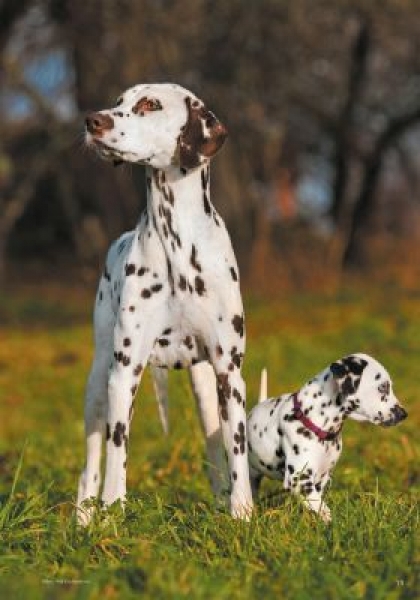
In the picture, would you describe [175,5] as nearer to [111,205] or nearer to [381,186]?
[111,205]

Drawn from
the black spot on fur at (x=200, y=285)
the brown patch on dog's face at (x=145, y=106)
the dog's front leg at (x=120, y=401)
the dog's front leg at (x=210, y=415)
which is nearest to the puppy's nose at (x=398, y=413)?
the dog's front leg at (x=210, y=415)

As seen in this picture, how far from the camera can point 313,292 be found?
17.0 metres

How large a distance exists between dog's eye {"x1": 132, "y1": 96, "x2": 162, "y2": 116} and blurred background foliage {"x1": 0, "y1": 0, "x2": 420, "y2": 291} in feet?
25.3

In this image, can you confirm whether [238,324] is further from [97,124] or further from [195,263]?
[97,124]

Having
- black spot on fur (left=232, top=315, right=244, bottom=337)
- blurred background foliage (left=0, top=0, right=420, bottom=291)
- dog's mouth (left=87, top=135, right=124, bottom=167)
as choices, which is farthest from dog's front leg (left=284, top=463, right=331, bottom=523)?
blurred background foliage (left=0, top=0, right=420, bottom=291)

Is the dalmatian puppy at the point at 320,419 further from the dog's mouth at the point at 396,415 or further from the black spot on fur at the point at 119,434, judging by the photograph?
the black spot on fur at the point at 119,434

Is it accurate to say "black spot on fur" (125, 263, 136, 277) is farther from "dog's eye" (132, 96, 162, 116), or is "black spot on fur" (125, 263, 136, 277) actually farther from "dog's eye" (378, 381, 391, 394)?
"dog's eye" (378, 381, 391, 394)

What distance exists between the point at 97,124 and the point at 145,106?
0.25m

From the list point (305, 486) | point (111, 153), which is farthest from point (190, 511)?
point (111, 153)

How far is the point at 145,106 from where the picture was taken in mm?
4629

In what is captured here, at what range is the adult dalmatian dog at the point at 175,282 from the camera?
4.64 m

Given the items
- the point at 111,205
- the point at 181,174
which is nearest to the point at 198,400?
the point at 181,174

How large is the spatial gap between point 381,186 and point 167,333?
18321 millimetres

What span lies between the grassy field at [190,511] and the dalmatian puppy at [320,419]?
0.41ft
